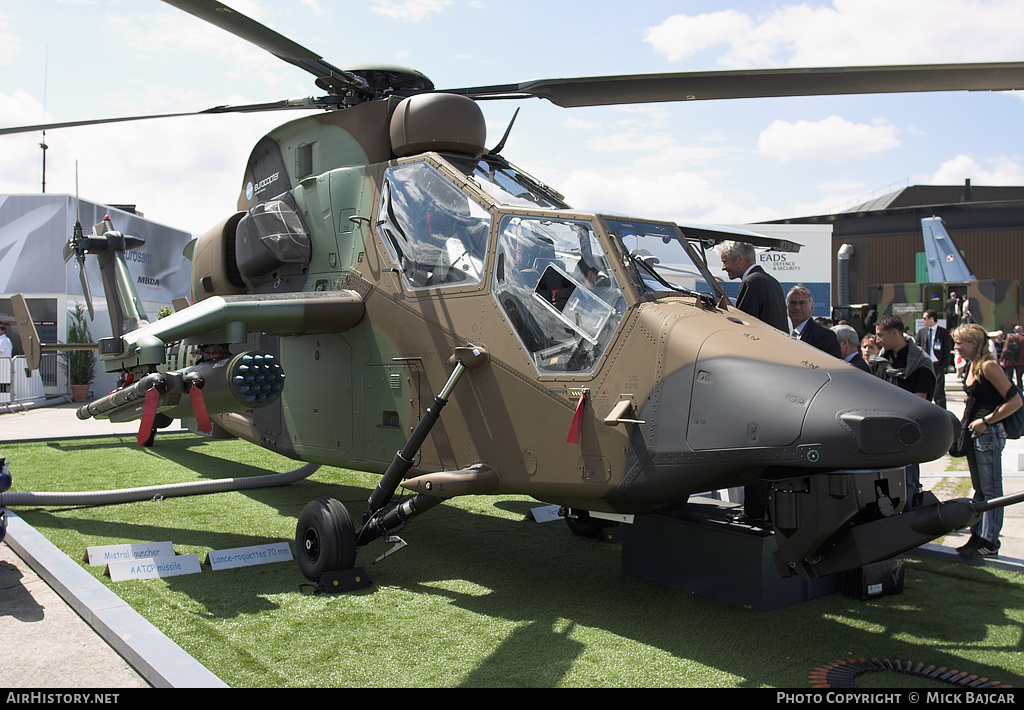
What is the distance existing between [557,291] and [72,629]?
3507 millimetres

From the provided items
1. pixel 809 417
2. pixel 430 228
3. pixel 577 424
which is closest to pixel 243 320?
pixel 430 228

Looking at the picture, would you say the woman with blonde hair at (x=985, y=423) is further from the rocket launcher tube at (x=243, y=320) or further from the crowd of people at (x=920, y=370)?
the rocket launcher tube at (x=243, y=320)

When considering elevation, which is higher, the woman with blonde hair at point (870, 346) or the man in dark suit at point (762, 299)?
the man in dark suit at point (762, 299)

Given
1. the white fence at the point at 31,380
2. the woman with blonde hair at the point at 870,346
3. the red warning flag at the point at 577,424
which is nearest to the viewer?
the red warning flag at the point at 577,424

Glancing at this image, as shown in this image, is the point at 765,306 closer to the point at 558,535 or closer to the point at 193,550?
the point at 558,535

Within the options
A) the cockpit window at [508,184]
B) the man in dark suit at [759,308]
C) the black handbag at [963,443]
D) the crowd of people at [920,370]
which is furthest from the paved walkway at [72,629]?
the cockpit window at [508,184]

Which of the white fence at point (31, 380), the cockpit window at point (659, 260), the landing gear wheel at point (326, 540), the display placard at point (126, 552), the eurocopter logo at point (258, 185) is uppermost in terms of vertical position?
the eurocopter logo at point (258, 185)

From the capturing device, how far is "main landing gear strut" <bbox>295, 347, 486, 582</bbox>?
508 cm

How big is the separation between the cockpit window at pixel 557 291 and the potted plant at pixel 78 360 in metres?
20.4

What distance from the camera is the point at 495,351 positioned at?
507 cm

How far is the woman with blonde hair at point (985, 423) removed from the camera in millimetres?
5973

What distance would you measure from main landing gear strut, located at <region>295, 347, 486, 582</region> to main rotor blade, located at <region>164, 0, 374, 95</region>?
2684 mm

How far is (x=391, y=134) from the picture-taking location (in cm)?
633

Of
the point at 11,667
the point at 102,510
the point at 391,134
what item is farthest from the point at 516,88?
the point at 102,510
